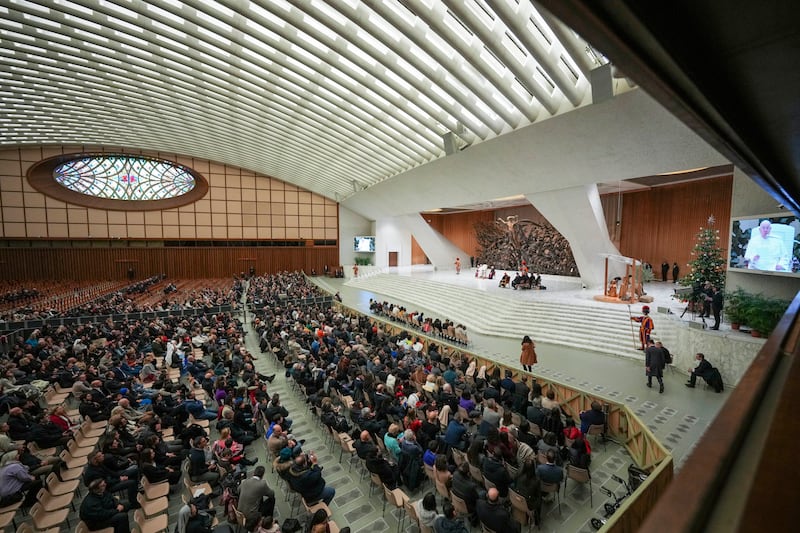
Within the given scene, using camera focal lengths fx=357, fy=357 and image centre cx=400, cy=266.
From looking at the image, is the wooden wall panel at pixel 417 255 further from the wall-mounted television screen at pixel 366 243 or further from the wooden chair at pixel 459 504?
the wooden chair at pixel 459 504

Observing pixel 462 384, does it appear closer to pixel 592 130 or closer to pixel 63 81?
pixel 592 130

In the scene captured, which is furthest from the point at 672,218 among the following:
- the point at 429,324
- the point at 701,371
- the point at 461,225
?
the point at 461,225

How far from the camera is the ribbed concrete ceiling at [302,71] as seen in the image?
794 centimetres

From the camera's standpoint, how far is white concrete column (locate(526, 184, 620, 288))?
45.4ft

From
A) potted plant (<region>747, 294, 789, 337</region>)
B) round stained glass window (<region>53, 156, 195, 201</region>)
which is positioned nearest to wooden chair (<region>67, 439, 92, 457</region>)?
potted plant (<region>747, 294, 789, 337</region>)

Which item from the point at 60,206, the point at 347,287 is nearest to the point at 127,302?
the point at 347,287

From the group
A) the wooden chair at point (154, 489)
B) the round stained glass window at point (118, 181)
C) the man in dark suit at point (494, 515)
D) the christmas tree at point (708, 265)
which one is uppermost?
the round stained glass window at point (118, 181)

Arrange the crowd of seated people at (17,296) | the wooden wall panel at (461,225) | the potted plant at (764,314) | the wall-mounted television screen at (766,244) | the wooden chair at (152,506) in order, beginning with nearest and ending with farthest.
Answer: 1. the wooden chair at (152,506)
2. the potted plant at (764,314)
3. the wall-mounted television screen at (766,244)
4. the crowd of seated people at (17,296)
5. the wooden wall panel at (461,225)

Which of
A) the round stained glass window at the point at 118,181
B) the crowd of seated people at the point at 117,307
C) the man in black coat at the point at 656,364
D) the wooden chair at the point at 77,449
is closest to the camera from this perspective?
the wooden chair at the point at 77,449

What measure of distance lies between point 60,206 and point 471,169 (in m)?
28.4

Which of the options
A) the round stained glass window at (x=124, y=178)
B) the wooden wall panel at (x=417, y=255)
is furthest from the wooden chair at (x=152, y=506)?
the wooden wall panel at (x=417, y=255)

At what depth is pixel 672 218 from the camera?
1759cm

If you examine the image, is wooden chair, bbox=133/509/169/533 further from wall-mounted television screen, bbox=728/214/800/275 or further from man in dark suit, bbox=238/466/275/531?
wall-mounted television screen, bbox=728/214/800/275

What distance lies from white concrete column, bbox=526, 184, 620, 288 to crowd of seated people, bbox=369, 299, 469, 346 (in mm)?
6570
